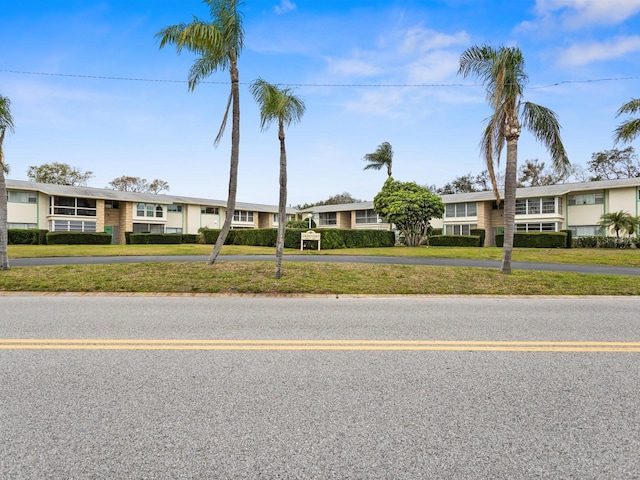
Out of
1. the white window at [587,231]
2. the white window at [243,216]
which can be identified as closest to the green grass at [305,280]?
the white window at [587,231]

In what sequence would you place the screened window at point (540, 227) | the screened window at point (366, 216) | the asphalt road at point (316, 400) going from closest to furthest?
the asphalt road at point (316, 400) < the screened window at point (540, 227) < the screened window at point (366, 216)

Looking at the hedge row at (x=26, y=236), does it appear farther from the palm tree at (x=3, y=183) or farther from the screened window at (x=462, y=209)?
the screened window at (x=462, y=209)

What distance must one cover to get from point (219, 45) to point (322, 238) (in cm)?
1667

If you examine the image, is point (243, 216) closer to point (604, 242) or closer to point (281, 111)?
point (604, 242)

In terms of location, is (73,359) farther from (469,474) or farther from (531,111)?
(531,111)

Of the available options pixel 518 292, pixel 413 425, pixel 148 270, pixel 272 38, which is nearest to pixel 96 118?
pixel 272 38

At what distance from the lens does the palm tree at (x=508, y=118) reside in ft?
39.2

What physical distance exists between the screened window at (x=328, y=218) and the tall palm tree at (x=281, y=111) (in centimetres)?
4023

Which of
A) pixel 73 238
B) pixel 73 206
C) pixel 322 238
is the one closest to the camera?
pixel 322 238

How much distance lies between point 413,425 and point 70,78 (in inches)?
770

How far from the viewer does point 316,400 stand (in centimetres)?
312

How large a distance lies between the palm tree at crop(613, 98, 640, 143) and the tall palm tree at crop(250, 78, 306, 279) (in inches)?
539

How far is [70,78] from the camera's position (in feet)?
55.6

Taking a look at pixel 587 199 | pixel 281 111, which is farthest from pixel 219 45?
pixel 587 199
